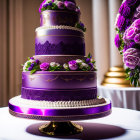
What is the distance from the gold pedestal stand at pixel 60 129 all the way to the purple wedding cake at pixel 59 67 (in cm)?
18

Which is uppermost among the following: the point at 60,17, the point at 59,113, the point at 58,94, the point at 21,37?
the point at 21,37

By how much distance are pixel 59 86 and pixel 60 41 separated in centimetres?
36

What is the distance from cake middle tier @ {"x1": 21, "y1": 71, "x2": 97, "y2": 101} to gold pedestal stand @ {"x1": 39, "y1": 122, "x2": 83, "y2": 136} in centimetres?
20

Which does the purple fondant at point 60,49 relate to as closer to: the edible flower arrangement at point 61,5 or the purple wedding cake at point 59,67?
the purple wedding cake at point 59,67

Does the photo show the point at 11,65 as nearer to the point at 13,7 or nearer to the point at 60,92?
the point at 13,7

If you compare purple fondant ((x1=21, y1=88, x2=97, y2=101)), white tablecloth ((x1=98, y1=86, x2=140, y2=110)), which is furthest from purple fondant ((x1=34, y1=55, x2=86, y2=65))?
white tablecloth ((x1=98, y1=86, x2=140, y2=110))

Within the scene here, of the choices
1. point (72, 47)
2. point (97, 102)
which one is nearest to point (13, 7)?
point (72, 47)

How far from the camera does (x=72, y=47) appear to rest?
5.75 ft

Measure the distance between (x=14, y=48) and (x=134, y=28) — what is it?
372 centimetres

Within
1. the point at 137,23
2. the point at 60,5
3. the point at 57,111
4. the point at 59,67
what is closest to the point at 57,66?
the point at 59,67

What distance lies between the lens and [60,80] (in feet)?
5.16

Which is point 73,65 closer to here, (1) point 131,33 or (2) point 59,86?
(2) point 59,86

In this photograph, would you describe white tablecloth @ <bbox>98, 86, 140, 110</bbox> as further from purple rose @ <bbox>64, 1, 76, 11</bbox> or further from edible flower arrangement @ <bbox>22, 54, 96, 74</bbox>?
purple rose @ <bbox>64, 1, 76, 11</bbox>

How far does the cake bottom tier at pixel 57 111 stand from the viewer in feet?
4.62
